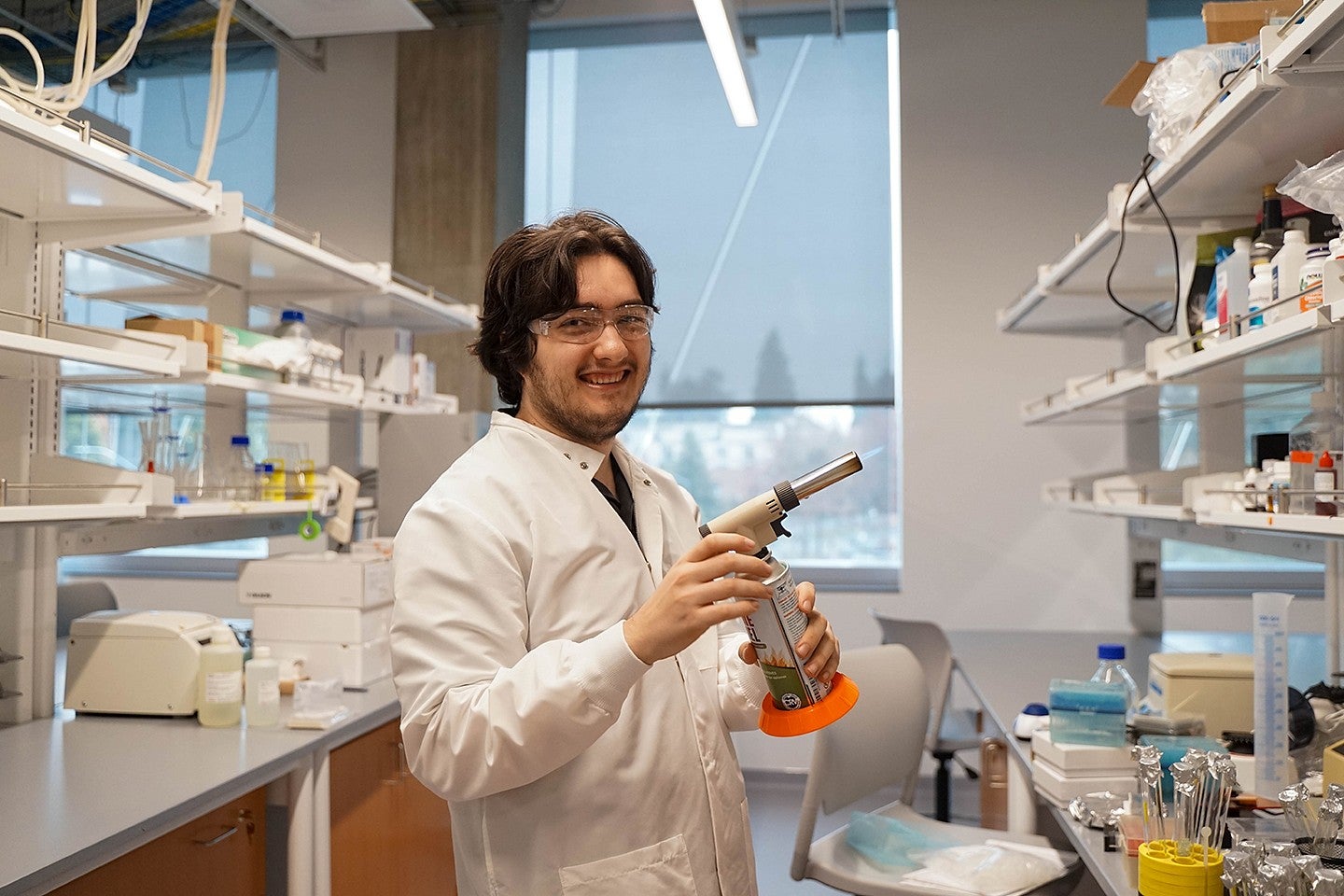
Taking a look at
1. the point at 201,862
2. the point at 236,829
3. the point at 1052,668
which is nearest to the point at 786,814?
the point at 1052,668

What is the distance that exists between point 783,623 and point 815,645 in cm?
9

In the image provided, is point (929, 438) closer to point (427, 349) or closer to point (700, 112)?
point (700, 112)

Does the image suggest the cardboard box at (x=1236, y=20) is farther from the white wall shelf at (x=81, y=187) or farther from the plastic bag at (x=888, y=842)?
the white wall shelf at (x=81, y=187)

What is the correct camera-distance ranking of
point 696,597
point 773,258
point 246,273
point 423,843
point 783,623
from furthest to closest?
point 773,258 → point 246,273 → point 423,843 → point 783,623 → point 696,597

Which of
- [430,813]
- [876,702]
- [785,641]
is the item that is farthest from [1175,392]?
[430,813]

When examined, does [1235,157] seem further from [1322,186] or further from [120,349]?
[120,349]

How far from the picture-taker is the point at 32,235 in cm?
235

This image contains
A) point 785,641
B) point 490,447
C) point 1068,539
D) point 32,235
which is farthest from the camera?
point 1068,539

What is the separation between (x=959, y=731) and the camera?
3355 mm

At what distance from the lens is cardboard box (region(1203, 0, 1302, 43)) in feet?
6.24

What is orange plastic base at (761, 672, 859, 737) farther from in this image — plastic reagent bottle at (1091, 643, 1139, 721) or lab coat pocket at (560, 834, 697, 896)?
plastic reagent bottle at (1091, 643, 1139, 721)

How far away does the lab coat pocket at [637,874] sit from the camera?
1.30 meters

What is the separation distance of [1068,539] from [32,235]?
3.88 m

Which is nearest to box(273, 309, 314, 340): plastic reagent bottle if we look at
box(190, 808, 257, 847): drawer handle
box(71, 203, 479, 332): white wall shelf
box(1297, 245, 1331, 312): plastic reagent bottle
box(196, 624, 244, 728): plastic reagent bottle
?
box(71, 203, 479, 332): white wall shelf
